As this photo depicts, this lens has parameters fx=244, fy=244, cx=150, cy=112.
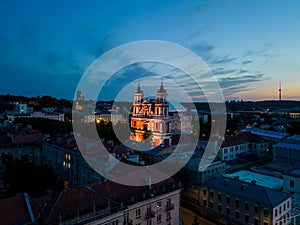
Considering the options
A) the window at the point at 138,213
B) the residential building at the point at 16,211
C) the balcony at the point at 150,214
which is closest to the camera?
the residential building at the point at 16,211

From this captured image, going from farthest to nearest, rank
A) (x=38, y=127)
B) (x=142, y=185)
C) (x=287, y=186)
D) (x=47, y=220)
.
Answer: (x=38, y=127)
(x=287, y=186)
(x=142, y=185)
(x=47, y=220)

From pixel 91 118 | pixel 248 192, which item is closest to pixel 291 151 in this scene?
pixel 248 192

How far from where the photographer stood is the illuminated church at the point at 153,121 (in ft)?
206

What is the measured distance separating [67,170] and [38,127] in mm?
37143

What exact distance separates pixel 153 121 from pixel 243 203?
4210cm

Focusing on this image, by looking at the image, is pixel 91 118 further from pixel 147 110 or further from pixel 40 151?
pixel 40 151

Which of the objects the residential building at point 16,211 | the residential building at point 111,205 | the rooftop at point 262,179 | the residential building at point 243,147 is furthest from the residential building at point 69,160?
the residential building at point 243,147

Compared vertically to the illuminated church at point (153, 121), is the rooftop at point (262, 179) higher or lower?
lower

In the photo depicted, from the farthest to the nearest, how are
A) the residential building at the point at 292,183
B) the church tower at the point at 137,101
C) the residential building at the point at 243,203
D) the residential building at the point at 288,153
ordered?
the church tower at the point at 137,101 → the residential building at the point at 288,153 → the residential building at the point at 292,183 → the residential building at the point at 243,203

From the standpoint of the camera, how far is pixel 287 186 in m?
28.6

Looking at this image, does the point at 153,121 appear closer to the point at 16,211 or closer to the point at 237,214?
the point at 237,214

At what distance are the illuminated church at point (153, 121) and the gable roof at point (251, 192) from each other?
31.6 metres

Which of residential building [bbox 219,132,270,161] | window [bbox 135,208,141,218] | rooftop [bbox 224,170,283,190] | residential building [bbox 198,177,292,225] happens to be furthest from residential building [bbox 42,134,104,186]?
residential building [bbox 219,132,270,161]

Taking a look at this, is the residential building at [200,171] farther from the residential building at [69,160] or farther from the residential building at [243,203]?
the residential building at [69,160]
